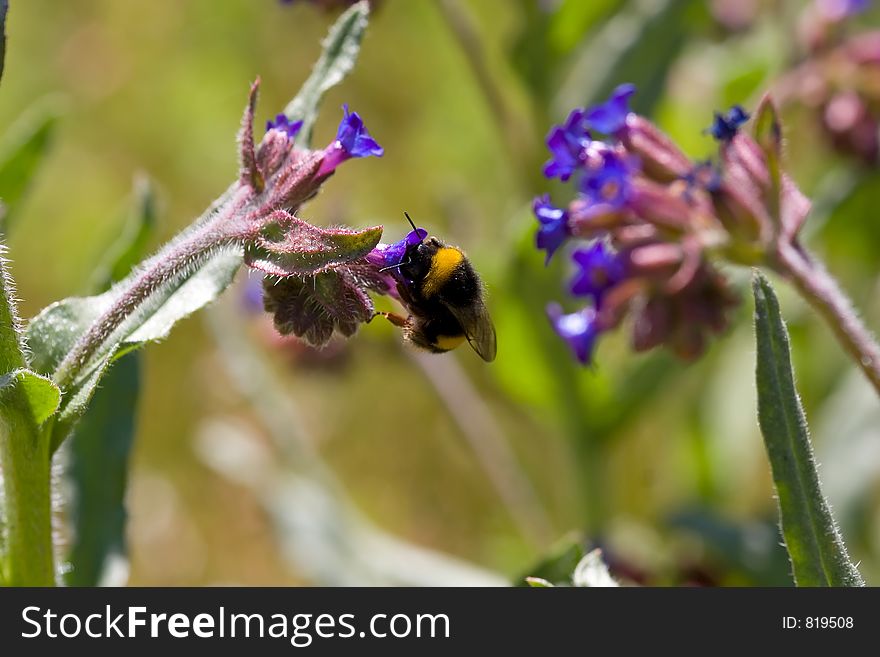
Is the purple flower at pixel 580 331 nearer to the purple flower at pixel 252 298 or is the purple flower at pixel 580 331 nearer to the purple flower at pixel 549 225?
the purple flower at pixel 549 225

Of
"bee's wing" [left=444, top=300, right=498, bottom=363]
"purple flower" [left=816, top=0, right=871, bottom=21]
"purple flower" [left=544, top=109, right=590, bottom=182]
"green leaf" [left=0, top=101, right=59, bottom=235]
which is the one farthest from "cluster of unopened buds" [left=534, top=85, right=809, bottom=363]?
"purple flower" [left=816, top=0, right=871, bottom=21]

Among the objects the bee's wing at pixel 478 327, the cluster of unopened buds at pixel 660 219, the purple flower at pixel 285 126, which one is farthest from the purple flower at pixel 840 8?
the purple flower at pixel 285 126

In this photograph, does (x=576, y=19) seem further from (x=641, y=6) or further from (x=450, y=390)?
(x=450, y=390)

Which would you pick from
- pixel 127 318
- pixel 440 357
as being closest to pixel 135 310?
pixel 127 318

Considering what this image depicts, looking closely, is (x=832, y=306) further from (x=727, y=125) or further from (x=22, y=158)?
(x=22, y=158)

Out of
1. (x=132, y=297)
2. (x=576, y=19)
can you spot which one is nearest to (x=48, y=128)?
(x=132, y=297)

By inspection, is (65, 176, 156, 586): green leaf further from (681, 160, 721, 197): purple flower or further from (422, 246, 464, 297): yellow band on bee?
(681, 160, 721, 197): purple flower
